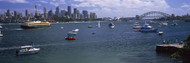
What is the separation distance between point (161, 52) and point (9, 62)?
85.0ft

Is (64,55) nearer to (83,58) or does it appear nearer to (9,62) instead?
(83,58)

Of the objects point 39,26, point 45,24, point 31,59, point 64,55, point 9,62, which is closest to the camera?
point 9,62

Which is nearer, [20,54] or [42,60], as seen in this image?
[42,60]

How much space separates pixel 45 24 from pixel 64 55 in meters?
135

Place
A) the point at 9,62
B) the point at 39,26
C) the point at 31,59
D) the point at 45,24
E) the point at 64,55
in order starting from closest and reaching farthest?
1. the point at 9,62
2. the point at 31,59
3. the point at 64,55
4. the point at 39,26
5. the point at 45,24

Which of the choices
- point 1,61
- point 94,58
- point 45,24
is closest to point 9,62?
point 1,61

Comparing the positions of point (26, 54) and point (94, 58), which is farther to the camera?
point (26, 54)

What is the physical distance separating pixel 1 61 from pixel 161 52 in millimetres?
27206

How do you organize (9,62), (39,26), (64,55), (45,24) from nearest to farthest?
(9,62) < (64,55) < (39,26) < (45,24)

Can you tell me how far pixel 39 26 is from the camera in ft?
506

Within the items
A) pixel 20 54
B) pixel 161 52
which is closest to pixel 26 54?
pixel 20 54

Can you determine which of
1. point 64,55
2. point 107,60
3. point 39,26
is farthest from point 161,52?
point 39,26

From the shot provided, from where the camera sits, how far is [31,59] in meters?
35.6

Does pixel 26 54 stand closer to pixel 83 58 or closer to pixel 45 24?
pixel 83 58
